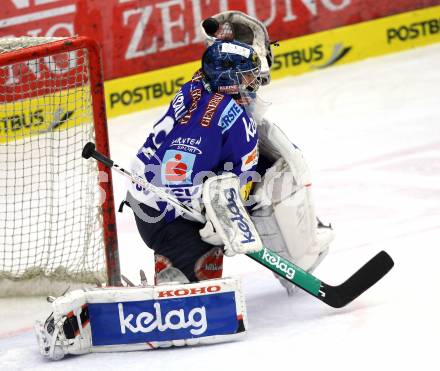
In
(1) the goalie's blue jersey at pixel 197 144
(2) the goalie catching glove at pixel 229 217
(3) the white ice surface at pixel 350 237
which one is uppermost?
(1) the goalie's blue jersey at pixel 197 144

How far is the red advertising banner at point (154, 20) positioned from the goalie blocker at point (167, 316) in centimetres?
334

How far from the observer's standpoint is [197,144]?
349cm

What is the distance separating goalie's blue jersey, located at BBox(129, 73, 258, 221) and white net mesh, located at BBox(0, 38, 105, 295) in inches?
17.6

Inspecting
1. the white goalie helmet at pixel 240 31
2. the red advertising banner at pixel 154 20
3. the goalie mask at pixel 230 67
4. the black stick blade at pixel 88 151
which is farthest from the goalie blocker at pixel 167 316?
the red advertising banner at pixel 154 20

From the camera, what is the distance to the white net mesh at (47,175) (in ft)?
13.8

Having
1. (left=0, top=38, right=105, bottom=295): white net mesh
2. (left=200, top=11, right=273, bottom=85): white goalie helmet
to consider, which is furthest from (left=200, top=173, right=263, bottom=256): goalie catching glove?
(left=0, top=38, right=105, bottom=295): white net mesh

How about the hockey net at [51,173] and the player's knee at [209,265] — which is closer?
the player's knee at [209,265]

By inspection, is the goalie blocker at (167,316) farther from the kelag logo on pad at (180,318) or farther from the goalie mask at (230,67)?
the goalie mask at (230,67)

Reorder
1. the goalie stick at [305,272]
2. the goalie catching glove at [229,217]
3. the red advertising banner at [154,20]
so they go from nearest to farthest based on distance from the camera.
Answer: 1. the goalie catching glove at [229,217]
2. the goalie stick at [305,272]
3. the red advertising banner at [154,20]

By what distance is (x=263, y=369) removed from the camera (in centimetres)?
316

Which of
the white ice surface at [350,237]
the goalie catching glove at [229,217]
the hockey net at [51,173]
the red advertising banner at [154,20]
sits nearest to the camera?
the white ice surface at [350,237]

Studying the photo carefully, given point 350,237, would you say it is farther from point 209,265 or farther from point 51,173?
point 51,173

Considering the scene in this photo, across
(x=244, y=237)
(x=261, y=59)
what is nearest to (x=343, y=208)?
(x=261, y=59)

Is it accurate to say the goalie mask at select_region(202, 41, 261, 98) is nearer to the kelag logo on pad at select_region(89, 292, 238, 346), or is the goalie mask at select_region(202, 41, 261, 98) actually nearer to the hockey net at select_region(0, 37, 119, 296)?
→ the hockey net at select_region(0, 37, 119, 296)
